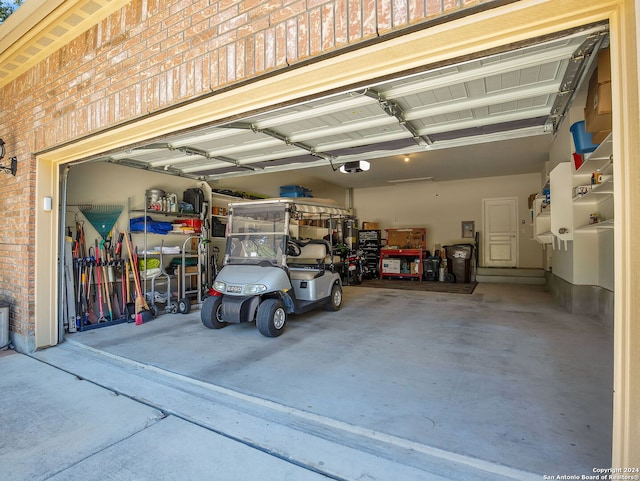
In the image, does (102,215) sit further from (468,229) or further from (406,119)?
(468,229)

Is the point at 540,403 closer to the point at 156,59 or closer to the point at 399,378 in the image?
the point at 399,378

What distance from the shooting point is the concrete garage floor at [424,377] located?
1881 millimetres

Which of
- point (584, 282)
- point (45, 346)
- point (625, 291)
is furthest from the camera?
point (584, 282)

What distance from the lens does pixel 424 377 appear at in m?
2.87

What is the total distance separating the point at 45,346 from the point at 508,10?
5.13 m

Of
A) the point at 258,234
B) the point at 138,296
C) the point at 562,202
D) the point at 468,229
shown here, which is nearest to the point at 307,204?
the point at 258,234

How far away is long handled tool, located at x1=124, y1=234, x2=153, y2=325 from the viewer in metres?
4.94

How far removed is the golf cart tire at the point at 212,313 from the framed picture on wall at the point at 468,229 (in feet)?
28.8

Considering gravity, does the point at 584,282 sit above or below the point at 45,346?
above

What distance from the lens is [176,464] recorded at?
1775mm

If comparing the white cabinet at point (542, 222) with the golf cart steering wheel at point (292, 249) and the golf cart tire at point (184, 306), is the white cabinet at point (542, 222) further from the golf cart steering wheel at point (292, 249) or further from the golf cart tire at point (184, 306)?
the golf cart tire at point (184, 306)

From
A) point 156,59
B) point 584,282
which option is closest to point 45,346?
point 156,59

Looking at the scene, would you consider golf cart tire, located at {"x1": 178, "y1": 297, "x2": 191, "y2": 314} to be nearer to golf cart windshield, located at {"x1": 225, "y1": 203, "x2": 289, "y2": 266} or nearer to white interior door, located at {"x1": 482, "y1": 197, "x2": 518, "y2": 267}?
golf cart windshield, located at {"x1": 225, "y1": 203, "x2": 289, "y2": 266}

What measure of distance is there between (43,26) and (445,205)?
34.5ft
